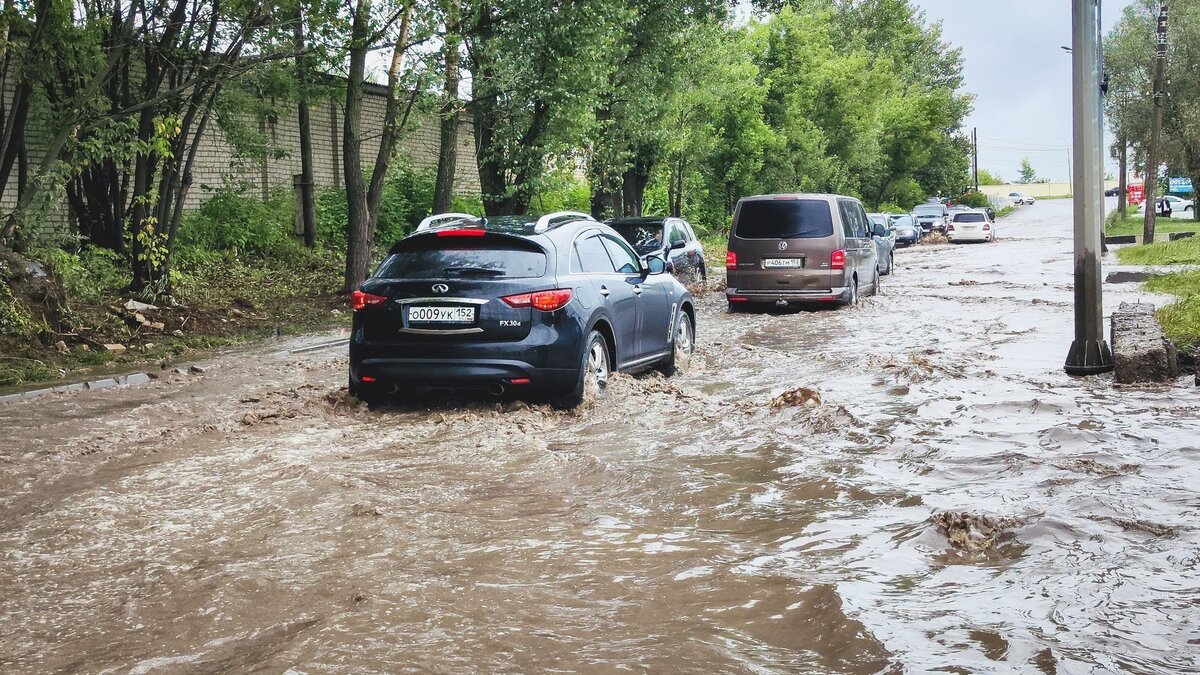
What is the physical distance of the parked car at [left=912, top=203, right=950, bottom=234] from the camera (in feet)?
189

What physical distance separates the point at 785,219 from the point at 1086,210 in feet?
25.4

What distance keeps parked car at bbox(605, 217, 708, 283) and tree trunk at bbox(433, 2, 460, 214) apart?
293 centimetres

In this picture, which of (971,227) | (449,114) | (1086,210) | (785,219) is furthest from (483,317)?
(971,227)

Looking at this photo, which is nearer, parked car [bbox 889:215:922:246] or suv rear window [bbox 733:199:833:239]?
suv rear window [bbox 733:199:833:239]

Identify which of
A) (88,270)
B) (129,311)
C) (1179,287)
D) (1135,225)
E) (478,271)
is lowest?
(1179,287)

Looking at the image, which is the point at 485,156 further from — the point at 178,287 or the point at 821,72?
the point at 821,72

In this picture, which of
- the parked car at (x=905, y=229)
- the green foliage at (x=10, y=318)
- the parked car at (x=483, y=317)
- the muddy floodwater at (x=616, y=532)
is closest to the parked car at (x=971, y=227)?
the parked car at (x=905, y=229)

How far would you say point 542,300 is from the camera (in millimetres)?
8422

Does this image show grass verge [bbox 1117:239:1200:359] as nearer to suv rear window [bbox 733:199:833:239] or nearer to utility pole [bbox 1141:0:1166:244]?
suv rear window [bbox 733:199:833:239]

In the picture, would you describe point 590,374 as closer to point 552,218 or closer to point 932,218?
point 552,218

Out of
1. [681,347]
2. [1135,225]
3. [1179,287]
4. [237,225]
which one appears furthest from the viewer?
[1135,225]

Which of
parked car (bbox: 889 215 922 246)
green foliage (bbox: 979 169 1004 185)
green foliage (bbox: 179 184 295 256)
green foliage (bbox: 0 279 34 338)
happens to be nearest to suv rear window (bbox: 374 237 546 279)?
green foliage (bbox: 0 279 34 338)

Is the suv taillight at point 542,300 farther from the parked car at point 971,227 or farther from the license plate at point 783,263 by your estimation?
the parked car at point 971,227

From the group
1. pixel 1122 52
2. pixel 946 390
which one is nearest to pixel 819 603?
pixel 946 390
